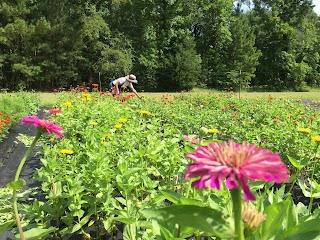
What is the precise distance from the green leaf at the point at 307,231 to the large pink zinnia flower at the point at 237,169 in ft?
1.03

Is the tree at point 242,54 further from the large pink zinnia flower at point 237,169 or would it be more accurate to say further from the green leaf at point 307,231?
the large pink zinnia flower at point 237,169

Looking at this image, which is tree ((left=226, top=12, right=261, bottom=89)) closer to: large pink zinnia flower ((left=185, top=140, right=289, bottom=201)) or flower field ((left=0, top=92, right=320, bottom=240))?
flower field ((left=0, top=92, right=320, bottom=240))

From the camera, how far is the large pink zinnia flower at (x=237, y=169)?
0.51 meters

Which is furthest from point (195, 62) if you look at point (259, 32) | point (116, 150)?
point (116, 150)

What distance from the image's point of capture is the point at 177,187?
2.18m

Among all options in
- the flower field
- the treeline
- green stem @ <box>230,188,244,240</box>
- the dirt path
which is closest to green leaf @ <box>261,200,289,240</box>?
the flower field

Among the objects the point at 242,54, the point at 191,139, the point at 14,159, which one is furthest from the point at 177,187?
the point at 242,54

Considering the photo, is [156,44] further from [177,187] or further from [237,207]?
[237,207]

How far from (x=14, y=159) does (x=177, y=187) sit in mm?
2392

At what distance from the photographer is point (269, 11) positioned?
27203 mm

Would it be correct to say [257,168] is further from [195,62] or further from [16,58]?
[195,62]

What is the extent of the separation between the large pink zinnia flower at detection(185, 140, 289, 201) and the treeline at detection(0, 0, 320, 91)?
19078mm

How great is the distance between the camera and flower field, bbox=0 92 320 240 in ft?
1.83

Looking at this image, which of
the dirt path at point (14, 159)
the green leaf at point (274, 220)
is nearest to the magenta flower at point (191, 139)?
the green leaf at point (274, 220)
